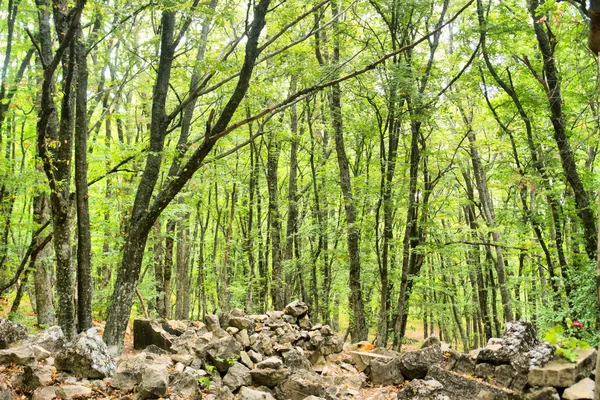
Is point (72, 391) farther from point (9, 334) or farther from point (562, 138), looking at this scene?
point (562, 138)

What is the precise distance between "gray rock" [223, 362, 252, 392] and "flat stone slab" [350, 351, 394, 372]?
227cm

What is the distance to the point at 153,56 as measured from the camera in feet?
26.8

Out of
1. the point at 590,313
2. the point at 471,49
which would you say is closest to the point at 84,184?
the point at 590,313

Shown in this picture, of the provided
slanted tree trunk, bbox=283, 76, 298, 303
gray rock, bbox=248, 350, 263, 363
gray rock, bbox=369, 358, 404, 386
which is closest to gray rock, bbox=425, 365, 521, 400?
gray rock, bbox=369, 358, 404, 386

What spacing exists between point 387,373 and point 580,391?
3.40 meters

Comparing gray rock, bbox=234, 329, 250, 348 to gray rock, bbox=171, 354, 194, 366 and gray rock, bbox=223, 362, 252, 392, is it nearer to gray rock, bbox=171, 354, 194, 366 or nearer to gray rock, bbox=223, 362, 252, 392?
gray rock, bbox=223, 362, 252, 392

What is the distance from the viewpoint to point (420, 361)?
6.96 m

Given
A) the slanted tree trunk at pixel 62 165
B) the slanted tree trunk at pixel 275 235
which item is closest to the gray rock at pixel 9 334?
the slanted tree trunk at pixel 62 165

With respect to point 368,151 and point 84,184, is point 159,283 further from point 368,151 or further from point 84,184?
point 368,151

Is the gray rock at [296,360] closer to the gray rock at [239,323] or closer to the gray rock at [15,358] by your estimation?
the gray rock at [239,323]

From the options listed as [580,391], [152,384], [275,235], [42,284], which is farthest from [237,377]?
[275,235]

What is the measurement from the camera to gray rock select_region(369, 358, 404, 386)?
23.4 ft

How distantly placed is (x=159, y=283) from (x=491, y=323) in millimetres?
12518

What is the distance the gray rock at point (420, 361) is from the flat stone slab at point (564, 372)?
222cm
